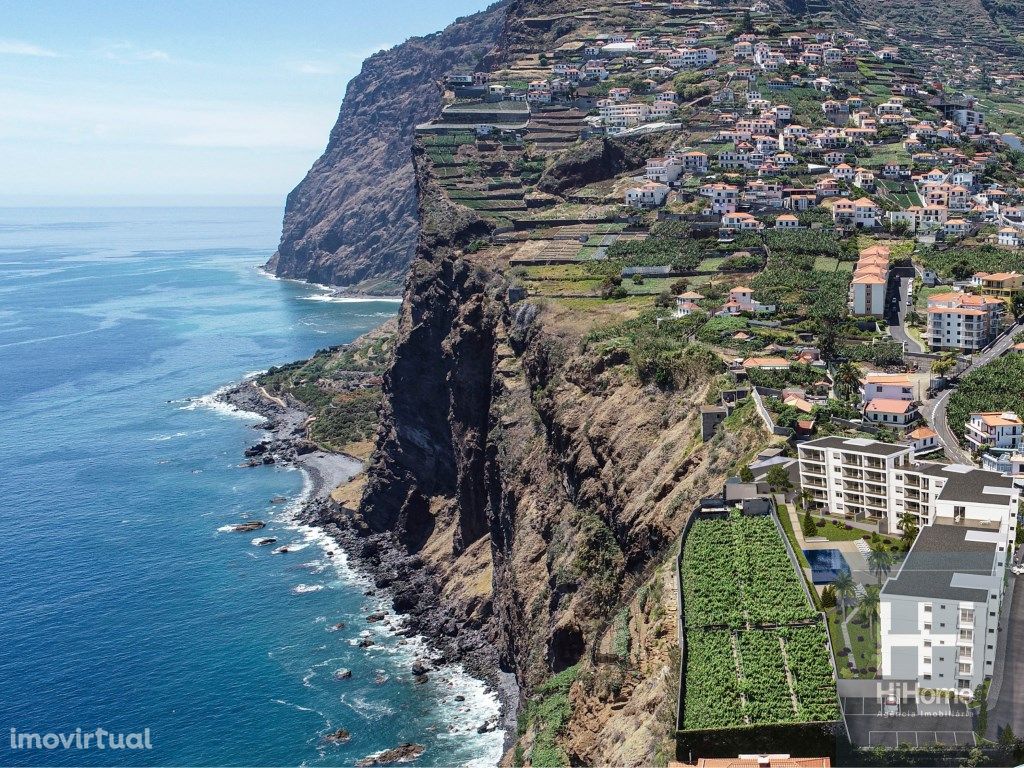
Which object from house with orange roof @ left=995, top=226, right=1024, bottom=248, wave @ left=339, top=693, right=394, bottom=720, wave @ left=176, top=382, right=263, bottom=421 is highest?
house with orange roof @ left=995, top=226, right=1024, bottom=248

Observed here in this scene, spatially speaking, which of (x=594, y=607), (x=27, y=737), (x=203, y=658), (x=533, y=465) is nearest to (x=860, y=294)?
(x=533, y=465)

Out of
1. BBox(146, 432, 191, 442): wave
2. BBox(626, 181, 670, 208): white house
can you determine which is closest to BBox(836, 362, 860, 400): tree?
BBox(626, 181, 670, 208): white house

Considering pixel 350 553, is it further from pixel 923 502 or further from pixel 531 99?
pixel 531 99

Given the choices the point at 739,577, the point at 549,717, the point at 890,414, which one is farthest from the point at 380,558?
the point at 739,577

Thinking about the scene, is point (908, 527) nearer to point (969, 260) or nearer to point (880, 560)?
point (880, 560)

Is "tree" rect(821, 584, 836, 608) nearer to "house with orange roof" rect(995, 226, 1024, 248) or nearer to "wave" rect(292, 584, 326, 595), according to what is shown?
"wave" rect(292, 584, 326, 595)

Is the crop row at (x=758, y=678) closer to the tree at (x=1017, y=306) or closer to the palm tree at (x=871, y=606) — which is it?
the palm tree at (x=871, y=606)

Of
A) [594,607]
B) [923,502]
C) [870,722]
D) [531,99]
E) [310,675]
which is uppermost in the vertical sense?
[531,99]
